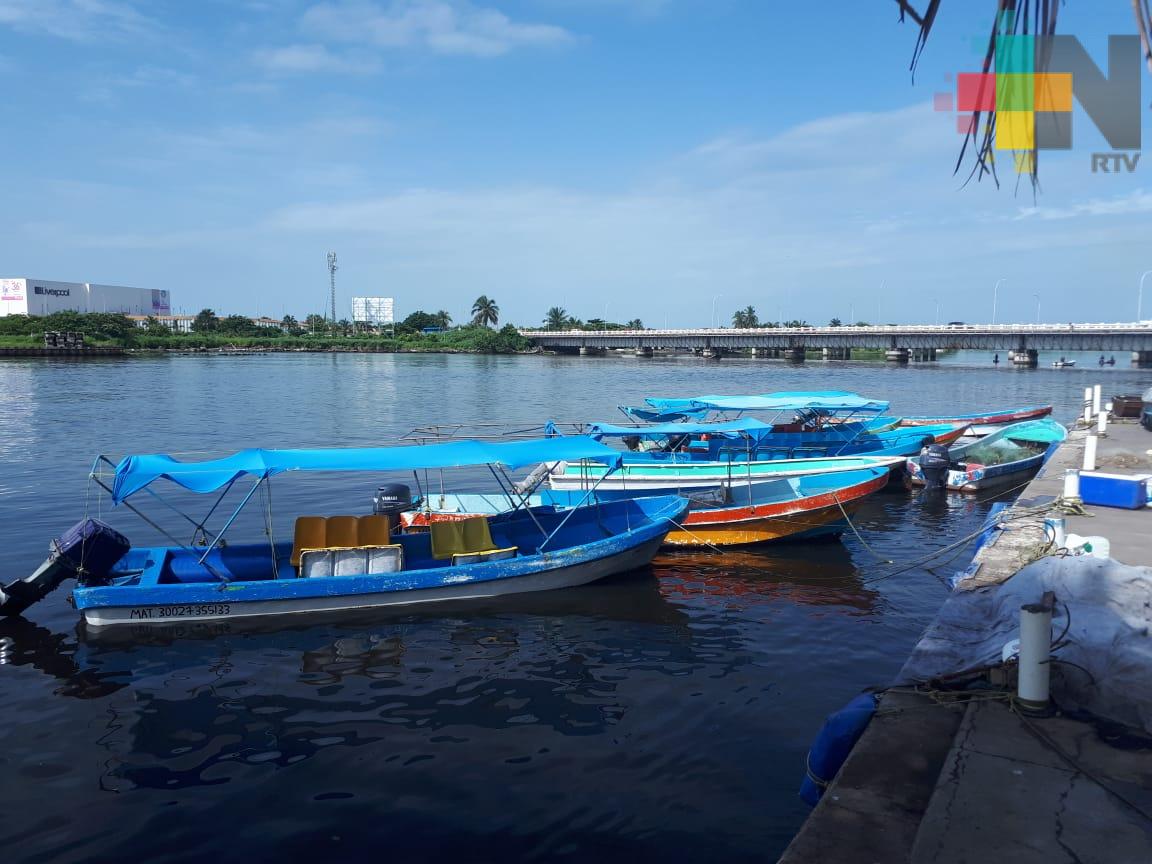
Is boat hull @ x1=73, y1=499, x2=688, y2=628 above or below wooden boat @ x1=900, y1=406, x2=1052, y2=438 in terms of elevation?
below

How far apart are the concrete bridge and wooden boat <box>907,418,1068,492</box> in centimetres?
6770

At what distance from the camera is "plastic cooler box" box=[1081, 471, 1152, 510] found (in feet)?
44.5

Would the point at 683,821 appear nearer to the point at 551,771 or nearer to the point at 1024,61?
the point at 551,771

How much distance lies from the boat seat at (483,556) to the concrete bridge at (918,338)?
294 ft

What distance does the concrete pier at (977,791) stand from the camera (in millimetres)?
4492

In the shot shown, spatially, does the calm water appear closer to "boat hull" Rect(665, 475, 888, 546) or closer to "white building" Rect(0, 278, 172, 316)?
"boat hull" Rect(665, 475, 888, 546)

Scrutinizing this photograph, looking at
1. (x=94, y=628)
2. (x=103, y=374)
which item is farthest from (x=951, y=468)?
(x=103, y=374)

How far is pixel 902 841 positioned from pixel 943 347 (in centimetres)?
10317

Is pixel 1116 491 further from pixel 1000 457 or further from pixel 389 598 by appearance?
pixel 1000 457

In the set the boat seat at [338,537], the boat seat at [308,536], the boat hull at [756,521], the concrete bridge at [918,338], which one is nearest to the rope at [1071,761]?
the boat seat at [338,537]

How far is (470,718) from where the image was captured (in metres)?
10.2

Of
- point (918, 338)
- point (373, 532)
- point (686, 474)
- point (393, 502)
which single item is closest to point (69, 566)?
point (373, 532)

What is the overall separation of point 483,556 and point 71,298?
17042 cm

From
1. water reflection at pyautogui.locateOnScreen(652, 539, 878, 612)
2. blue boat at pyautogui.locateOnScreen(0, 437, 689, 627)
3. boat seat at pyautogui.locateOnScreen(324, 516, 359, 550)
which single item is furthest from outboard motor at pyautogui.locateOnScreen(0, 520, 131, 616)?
water reflection at pyautogui.locateOnScreen(652, 539, 878, 612)
